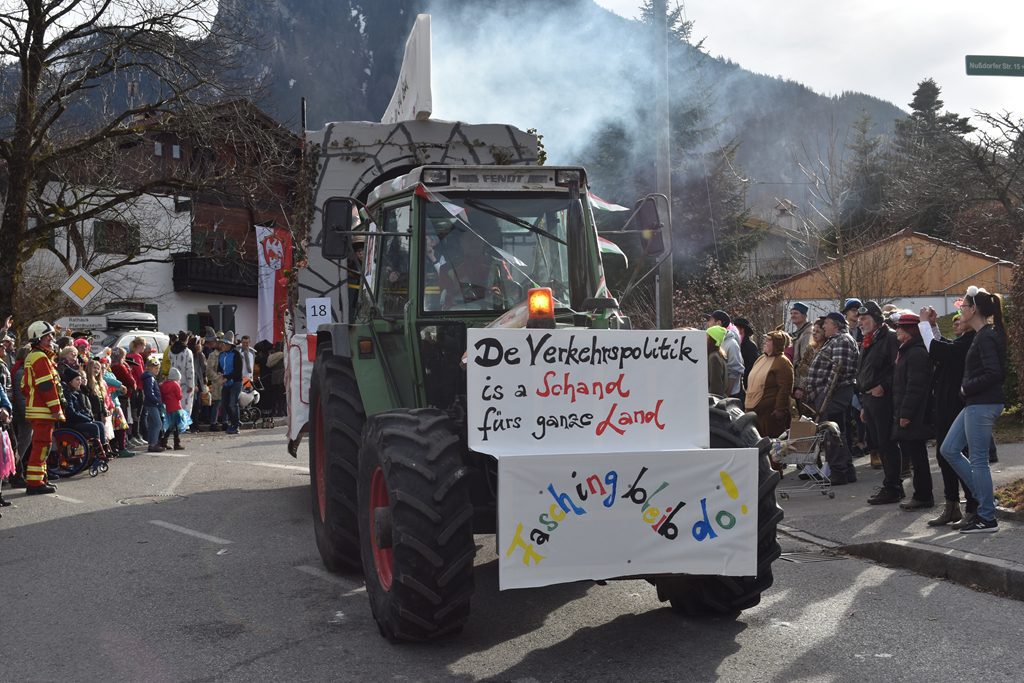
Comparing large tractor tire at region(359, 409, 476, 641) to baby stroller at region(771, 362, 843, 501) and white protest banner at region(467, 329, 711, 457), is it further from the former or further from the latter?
baby stroller at region(771, 362, 843, 501)

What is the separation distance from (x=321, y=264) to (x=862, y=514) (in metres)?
5.58

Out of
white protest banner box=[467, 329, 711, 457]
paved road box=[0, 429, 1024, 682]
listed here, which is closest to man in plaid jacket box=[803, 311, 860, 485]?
paved road box=[0, 429, 1024, 682]

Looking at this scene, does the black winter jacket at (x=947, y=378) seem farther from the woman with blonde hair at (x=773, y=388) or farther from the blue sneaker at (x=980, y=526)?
the woman with blonde hair at (x=773, y=388)

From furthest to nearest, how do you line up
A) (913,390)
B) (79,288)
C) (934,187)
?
(934,187), (79,288), (913,390)

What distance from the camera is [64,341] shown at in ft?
51.0

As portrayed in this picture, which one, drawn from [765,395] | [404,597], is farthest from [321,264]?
[404,597]

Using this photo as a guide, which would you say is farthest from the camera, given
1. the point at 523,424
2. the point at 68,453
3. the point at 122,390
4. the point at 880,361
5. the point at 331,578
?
the point at 122,390

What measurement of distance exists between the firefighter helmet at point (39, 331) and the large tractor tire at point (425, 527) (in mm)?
9094

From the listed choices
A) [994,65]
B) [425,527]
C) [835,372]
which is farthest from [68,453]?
[994,65]

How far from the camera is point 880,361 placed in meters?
10.8

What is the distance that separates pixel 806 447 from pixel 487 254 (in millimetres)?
5414

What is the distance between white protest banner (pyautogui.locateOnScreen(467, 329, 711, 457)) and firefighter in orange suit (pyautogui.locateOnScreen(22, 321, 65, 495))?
9.12 metres

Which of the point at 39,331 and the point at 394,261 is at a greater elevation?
the point at 394,261

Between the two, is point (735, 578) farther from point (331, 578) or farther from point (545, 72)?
point (545, 72)
